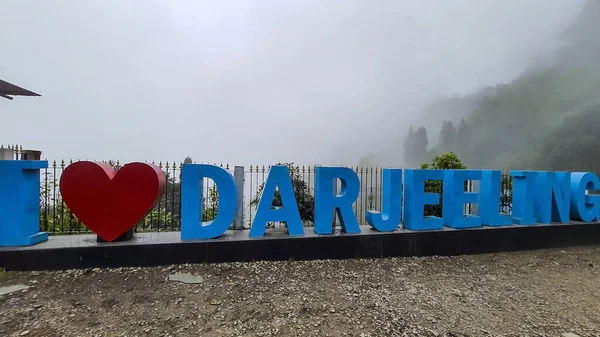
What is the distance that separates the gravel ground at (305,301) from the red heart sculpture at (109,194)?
2.56ft

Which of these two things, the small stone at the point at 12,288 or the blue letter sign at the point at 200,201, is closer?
the small stone at the point at 12,288

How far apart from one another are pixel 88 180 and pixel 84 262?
4.39 feet

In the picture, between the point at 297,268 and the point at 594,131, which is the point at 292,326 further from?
the point at 594,131

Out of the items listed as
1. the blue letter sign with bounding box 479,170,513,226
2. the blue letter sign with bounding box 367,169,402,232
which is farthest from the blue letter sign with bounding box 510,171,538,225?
the blue letter sign with bounding box 367,169,402,232

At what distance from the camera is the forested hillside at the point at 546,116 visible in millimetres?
35031

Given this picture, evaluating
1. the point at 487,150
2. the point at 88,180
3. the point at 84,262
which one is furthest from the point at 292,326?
the point at 487,150

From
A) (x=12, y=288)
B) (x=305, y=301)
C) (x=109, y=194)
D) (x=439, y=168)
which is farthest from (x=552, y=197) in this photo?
(x=12, y=288)

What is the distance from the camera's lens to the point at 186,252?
5004mm

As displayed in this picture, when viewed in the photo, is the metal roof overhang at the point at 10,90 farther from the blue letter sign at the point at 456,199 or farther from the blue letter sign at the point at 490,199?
the blue letter sign at the point at 490,199

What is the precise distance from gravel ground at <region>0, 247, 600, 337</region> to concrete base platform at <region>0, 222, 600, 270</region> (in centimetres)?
18

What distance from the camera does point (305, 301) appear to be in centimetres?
401

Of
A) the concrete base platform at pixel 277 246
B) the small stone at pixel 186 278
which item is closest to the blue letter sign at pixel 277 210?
the concrete base platform at pixel 277 246

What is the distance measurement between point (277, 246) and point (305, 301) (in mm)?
1503

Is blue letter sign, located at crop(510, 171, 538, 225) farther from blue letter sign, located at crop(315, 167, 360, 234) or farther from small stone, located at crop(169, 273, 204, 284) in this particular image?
small stone, located at crop(169, 273, 204, 284)
